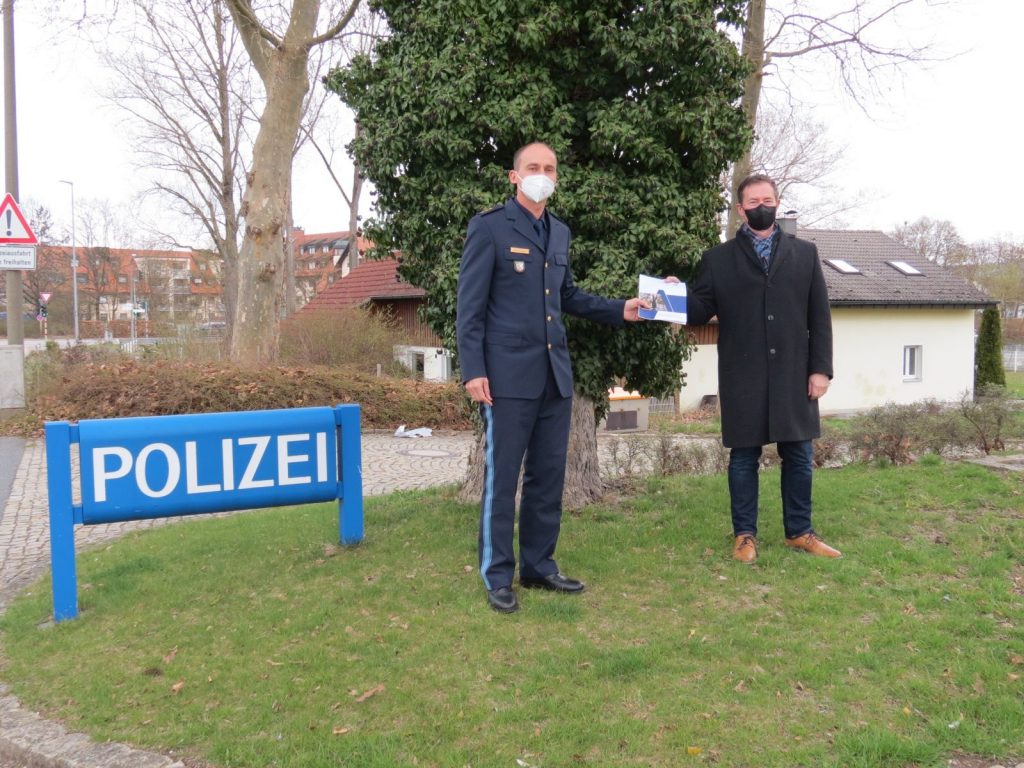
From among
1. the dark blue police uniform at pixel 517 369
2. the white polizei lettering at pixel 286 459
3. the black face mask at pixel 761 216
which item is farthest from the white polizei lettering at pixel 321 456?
the black face mask at pixel 761 216

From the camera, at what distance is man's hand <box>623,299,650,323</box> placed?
15.4 feet

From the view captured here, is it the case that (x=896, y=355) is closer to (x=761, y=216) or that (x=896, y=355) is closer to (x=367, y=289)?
(x=367, y=289)

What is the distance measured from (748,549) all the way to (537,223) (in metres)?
2.26

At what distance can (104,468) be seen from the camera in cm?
449

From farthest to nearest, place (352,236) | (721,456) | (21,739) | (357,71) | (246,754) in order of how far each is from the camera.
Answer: (352,236)
(721,456)
(357,71)
(21,739)
(246,754)

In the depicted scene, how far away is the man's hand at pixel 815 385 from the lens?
4.91 metres

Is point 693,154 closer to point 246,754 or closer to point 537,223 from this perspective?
point 537,223

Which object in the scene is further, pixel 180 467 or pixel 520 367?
pixel 180 467

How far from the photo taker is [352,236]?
36906mm

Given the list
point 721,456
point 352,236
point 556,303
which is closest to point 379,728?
point 556,303

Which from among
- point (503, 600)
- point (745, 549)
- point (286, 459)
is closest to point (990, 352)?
point (745, 549)

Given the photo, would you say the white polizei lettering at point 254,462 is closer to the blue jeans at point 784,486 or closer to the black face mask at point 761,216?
the blue jeans at point 784,486

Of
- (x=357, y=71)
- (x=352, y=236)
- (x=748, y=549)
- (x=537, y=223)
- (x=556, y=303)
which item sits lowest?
(x=748, y=549)

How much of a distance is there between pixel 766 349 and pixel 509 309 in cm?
158
